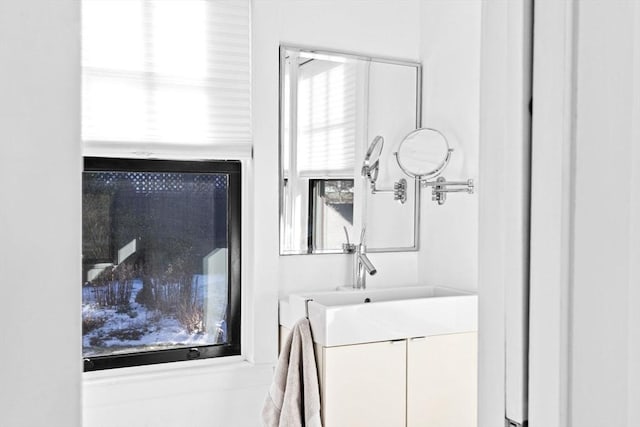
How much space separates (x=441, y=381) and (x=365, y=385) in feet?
1.01

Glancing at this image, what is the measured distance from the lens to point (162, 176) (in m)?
1.99

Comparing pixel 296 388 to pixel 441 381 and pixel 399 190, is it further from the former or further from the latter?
pixel 399 190

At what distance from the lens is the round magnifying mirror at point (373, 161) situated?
2234mm

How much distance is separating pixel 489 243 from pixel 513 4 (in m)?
0.21

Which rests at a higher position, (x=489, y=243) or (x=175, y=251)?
(x=489, y=243)

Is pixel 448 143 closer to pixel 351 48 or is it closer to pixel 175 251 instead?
pixel 351 48

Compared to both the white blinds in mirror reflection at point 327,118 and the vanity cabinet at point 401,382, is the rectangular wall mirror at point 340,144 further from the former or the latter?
the vanity cabinet at point 401,382

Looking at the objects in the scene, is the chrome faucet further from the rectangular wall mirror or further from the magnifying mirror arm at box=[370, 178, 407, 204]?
the magnifying mirror arm at box=[370, 178, 407, 204]

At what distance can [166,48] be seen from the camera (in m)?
1.88

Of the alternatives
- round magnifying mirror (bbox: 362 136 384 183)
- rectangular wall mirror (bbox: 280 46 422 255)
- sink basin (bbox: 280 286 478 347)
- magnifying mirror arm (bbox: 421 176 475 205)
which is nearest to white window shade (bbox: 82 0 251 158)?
rectangular wall mirror (bbox: 280 46 422 255)

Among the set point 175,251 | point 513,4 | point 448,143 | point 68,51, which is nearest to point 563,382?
point 513,4

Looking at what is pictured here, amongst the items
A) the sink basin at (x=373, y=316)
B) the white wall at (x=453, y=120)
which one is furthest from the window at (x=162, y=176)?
the white wall at (x=453, y=120)

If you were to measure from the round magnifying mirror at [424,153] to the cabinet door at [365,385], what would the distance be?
743 millimetres

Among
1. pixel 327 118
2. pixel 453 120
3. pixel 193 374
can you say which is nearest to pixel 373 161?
pixel 327 118
